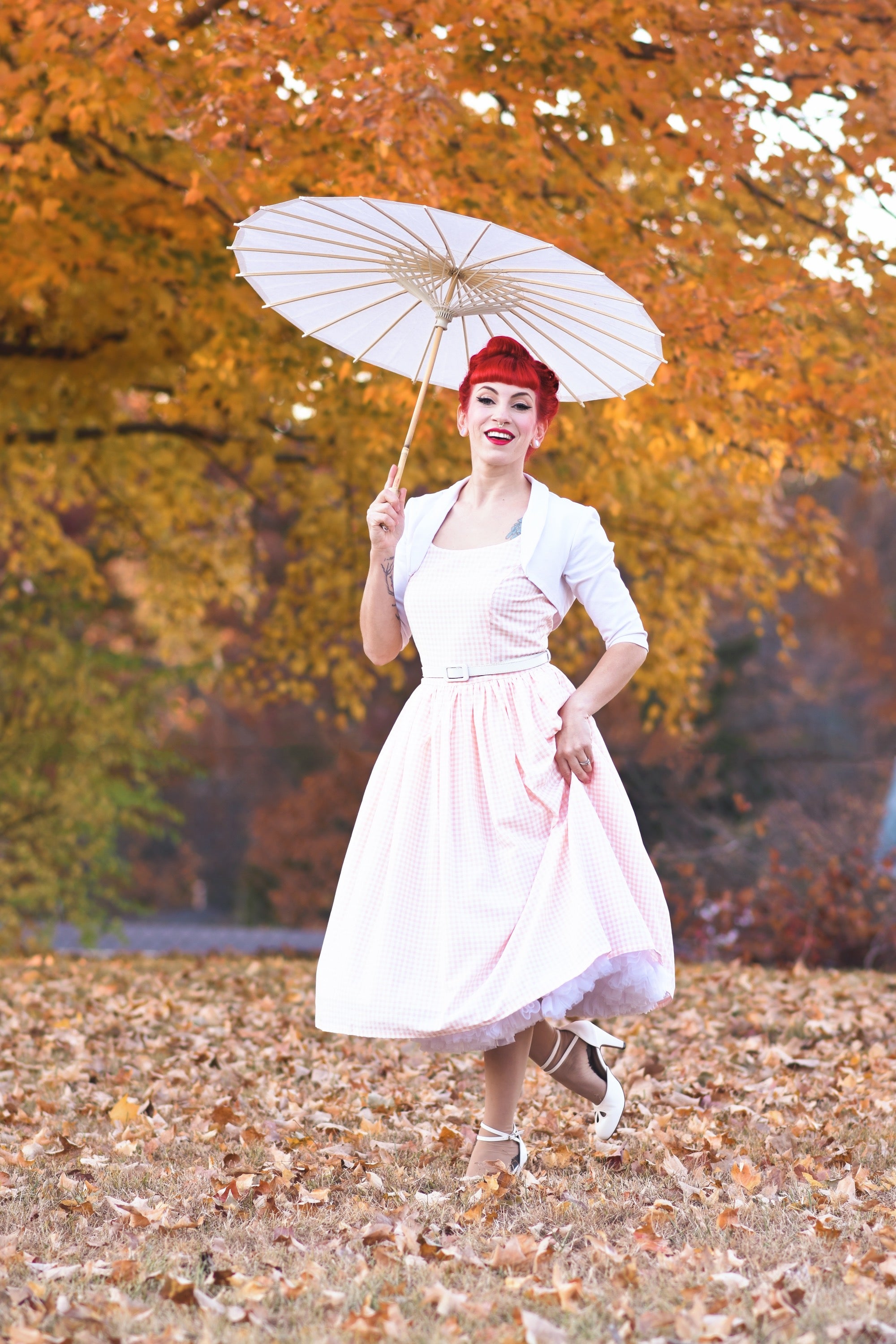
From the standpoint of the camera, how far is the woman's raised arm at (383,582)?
10.6ft

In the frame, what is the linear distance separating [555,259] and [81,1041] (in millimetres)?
3282

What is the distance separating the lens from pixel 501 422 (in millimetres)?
3264

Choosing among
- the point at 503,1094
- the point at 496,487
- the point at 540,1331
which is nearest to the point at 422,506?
the point at 496,487

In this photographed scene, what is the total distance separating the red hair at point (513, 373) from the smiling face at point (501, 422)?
0.05 ft

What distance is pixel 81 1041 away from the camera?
4.91 m

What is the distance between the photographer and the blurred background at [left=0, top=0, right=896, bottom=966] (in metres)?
5.32

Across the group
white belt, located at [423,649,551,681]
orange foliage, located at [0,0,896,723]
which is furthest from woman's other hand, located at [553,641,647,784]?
orange foliage, located at [0,0,896,723]

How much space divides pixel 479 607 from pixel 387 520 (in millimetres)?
308

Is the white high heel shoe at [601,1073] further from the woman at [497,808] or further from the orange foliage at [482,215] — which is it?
the orange foliage at [482,215]

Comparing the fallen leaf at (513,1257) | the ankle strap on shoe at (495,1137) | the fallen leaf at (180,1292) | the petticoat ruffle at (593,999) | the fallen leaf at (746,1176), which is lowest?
the fallen leaf at (180,1292)

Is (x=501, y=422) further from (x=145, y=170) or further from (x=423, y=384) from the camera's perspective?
(x=145, y=170)

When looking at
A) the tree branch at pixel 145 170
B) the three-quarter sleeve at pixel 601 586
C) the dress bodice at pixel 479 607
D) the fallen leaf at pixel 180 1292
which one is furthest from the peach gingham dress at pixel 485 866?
the tree branch at pixel 145 170

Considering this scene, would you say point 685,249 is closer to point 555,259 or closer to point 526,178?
point 526,178

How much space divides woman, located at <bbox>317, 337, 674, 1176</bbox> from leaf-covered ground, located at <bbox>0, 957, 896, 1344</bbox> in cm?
38
